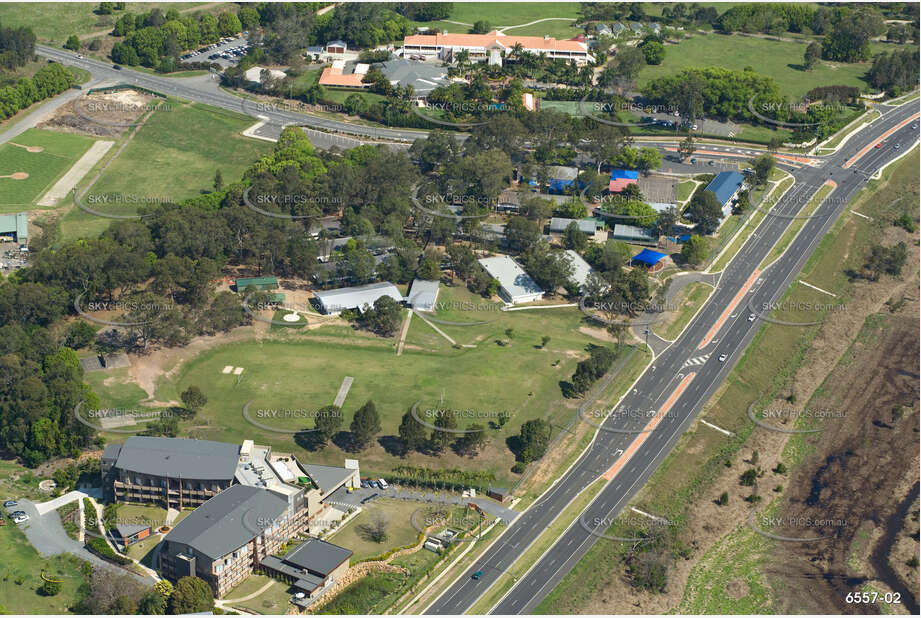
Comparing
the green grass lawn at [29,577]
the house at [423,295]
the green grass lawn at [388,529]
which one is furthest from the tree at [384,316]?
the green grass lawn at [29,577]

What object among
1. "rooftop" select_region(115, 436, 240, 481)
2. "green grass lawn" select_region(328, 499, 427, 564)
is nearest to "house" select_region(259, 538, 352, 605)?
"green grass lawn" select_region(328, 499, 427, 564)

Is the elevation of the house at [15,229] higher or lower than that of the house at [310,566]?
higher

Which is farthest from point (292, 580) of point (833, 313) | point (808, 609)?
point (833, 313)

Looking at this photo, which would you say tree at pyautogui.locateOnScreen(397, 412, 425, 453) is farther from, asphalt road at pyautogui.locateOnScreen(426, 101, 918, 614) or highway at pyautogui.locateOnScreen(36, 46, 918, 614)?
asphalt road at pyautogui.locateOnScreen(426, 101, 918, 614)

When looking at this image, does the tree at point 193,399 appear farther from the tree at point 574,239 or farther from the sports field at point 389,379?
the tree at point 574,239

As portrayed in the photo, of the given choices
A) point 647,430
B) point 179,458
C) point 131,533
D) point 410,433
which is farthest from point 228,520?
point 647,430

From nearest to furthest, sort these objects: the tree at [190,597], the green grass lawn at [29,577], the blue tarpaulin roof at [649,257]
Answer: the tree at [190,597] < the green grass lawn at [29,577] < the blue tarpaulin roof at [649,257]
